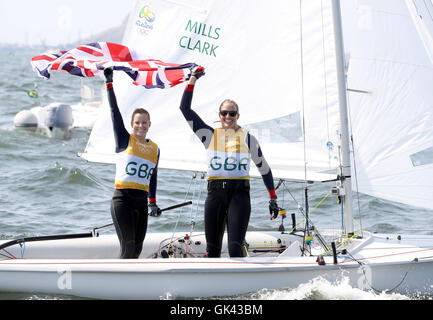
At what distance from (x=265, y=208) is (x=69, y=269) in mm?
4566

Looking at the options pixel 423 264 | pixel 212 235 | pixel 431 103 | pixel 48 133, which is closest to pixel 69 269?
pixel 212 235

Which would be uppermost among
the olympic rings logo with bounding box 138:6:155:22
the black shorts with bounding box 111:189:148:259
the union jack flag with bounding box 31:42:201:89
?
the olympic rings logo with bounding box 138:6:155:22

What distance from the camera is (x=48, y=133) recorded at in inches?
632

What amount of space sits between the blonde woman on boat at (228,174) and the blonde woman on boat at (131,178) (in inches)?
15.3

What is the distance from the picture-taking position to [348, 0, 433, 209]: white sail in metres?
5.63

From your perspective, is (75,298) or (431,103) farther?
(431,103)

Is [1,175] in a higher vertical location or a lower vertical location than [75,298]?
higher

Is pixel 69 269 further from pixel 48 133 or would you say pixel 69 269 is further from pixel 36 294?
pixel 48 133

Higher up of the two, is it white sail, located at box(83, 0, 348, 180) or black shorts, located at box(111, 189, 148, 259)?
white sail, located at box(83, 0, 348, 180)

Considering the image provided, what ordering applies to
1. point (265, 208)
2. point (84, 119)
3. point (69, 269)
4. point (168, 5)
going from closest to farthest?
point (69, 269)
point (168, 5)
point (265, 208)
point (84, 119)

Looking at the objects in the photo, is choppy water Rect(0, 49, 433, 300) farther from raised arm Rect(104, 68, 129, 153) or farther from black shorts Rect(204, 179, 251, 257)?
raised arm Rect(104, 68, 129, 153)

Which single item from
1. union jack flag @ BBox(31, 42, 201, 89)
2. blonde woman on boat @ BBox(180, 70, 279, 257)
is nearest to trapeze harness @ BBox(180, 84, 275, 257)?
blonde woman on boat @ BBox(180, 70, 279, 257)

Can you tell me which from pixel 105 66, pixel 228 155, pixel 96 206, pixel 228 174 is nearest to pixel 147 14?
pixel 105 66

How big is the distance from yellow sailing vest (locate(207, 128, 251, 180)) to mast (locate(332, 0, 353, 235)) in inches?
38.6
